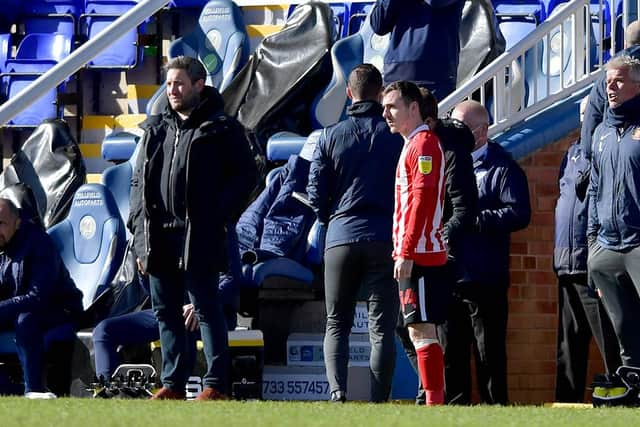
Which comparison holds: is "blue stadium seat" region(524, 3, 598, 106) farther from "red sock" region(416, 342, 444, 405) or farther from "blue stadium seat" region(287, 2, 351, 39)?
"red sock" region(416, 342, 444, 405)

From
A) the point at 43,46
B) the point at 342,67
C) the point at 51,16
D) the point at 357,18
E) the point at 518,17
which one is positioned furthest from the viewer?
the point at 51,16

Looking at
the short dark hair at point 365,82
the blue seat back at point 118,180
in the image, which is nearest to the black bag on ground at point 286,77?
the blue seat back at point 118,180

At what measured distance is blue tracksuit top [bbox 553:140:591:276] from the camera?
31.2 ft

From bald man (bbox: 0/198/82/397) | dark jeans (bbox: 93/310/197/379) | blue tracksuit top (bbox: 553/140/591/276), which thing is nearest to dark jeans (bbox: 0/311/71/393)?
bald man (bbox: 0/198/82/397)

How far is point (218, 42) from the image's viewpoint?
14047 mm

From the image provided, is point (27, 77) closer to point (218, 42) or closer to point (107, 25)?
point (107, 25)

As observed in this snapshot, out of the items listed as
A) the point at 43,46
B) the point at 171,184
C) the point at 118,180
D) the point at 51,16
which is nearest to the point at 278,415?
the point at 171,184

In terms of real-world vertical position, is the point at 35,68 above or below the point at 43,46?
below

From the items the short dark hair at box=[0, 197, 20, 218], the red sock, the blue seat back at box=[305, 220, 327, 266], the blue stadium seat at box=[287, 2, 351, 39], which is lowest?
the red sock

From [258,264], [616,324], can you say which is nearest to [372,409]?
[616,324]

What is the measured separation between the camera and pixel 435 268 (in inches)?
309

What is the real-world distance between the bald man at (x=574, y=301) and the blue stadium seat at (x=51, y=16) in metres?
7.10

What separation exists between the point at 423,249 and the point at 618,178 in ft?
3.94

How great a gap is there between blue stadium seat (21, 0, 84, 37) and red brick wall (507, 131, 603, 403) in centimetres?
643
